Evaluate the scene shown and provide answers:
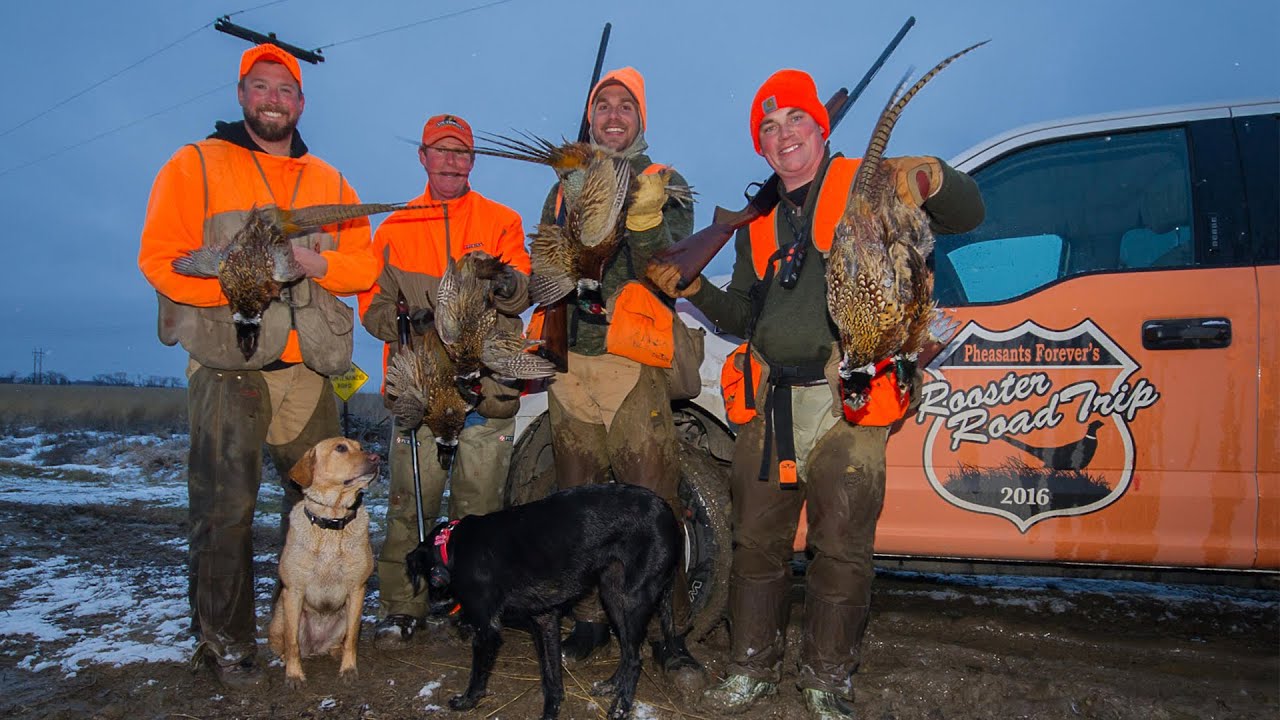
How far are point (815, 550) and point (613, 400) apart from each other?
46.6 inches

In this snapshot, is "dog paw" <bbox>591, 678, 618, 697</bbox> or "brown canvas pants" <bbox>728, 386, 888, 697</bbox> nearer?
"brown canvas pants" <bbox>728, 386, 888, 697</bbox>

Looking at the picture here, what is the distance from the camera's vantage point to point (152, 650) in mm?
4098

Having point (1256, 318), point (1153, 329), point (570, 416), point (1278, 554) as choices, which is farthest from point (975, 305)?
point (570, 416)

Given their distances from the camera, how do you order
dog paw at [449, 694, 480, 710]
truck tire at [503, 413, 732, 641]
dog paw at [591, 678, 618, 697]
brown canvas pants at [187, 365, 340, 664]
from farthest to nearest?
1. truck tire at [503, 413, 732, 641]
2. brown canvas pants at [187, 365, 340, 664]
3. dog paw at [591, 678, 618, 697]
4. dog paw at [449, 694, 480, 710]

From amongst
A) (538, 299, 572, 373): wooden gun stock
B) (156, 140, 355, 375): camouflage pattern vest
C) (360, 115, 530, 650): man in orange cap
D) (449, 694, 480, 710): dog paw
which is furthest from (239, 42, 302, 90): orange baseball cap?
(449, 694, 480, 710): dog paw

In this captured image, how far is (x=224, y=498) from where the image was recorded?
3719 millimetres

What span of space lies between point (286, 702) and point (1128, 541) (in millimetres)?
4013

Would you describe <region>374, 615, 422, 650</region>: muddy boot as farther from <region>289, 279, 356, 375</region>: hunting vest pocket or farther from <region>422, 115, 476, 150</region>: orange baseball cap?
<region>422, 115, 476, 150</region>: orange baseball cap

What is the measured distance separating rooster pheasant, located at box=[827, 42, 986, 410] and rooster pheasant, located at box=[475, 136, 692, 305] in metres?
0.82

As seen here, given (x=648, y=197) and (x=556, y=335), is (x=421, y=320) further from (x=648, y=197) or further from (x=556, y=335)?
(x=648, y=197)

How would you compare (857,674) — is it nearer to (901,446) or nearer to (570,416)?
(901,446)

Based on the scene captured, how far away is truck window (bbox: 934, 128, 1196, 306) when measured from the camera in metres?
3.96

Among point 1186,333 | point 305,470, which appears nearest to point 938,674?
point 1186,333

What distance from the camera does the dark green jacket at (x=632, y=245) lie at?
327 cm
